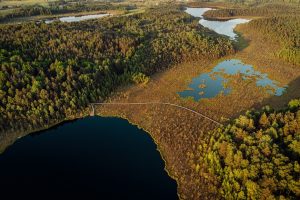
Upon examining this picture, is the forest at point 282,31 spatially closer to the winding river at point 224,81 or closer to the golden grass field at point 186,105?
the golden grass field at point 186,105

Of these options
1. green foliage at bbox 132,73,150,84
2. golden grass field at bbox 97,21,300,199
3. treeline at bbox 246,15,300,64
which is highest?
treeline at bbox 246,15,300,64

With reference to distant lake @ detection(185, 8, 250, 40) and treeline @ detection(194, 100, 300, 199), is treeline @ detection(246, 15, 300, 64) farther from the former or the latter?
treeline @ detection(194, 100, 300, 199)

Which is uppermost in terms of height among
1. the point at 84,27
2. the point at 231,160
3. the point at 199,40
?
the point at 84,27

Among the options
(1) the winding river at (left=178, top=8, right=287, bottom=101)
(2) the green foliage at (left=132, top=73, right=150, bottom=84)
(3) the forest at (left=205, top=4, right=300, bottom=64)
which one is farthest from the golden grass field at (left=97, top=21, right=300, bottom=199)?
(3) the forest at (left=205, top=4, right=300, bottom=64)

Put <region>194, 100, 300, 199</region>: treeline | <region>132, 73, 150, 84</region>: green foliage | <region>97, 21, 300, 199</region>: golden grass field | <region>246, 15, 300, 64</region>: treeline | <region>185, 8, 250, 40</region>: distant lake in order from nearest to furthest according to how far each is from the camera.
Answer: <region>194, 100, 300, 199</region>: treeline < <region>97, 21, 300, 199</region>: golden grass field < <region>132, 73, 150, 84</region>: green foliage < <region>246, 15, 300, 64</region>: treeline < <region>185, 8, 250, 40</region>: distant lake

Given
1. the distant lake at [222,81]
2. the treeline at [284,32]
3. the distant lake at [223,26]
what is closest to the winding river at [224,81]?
the distant lake at [222,81]

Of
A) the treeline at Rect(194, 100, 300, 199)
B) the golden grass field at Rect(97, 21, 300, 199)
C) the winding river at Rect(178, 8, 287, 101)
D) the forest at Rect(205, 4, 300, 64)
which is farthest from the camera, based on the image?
the forest at Rect(205, 4, 300, 64)

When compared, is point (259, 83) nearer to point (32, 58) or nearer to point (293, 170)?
point (293, 170)

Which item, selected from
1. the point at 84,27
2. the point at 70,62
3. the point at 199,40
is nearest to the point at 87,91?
the point at 70,62
